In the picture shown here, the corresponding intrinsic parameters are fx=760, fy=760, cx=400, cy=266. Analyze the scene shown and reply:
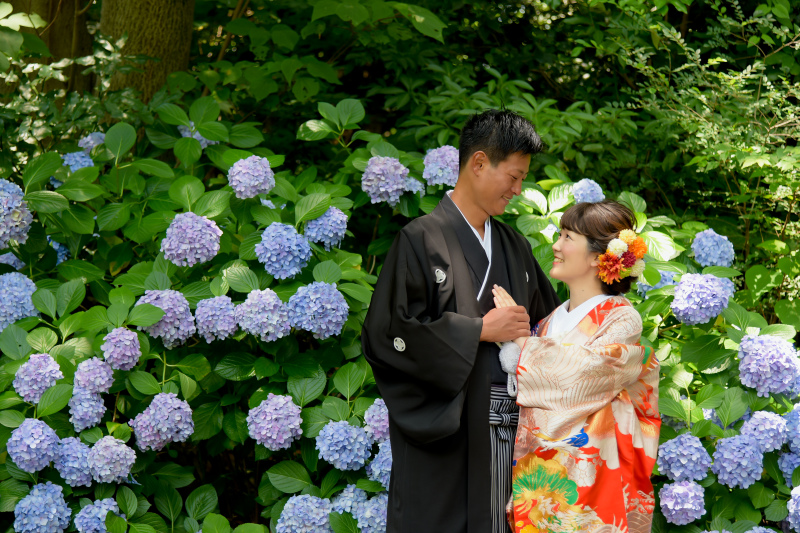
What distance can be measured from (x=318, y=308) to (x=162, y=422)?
65 centimetres

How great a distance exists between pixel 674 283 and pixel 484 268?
1.07 metres

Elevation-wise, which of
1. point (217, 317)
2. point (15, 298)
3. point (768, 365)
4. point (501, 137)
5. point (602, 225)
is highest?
point (501, 137)

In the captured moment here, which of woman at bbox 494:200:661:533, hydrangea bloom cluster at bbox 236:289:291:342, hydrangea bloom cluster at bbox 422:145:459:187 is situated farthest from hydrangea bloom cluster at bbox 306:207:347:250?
woman at bbox 494:200:661:533

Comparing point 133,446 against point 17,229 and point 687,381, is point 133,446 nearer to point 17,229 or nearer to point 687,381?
point 17,229

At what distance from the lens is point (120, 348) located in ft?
8.45

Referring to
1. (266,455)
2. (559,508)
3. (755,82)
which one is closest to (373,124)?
(755,82)

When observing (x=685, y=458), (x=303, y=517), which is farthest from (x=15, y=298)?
(x=685, y=458)

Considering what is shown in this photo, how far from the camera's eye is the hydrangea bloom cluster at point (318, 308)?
2.64m

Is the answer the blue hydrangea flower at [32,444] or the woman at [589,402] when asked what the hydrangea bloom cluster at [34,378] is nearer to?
the blue hydrangea flower at [32,444]

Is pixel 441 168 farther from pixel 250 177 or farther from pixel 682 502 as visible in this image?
pixel 682 502

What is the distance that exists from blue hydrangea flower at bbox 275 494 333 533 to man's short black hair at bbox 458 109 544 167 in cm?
128

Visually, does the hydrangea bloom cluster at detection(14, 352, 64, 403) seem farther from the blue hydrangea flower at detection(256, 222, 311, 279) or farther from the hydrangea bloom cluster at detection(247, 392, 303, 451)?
the blue hydrangea flower at detection(256, 222, 311, 279)

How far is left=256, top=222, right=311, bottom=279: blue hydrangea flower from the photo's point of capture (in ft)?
9.03

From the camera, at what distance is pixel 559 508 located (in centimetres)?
199
